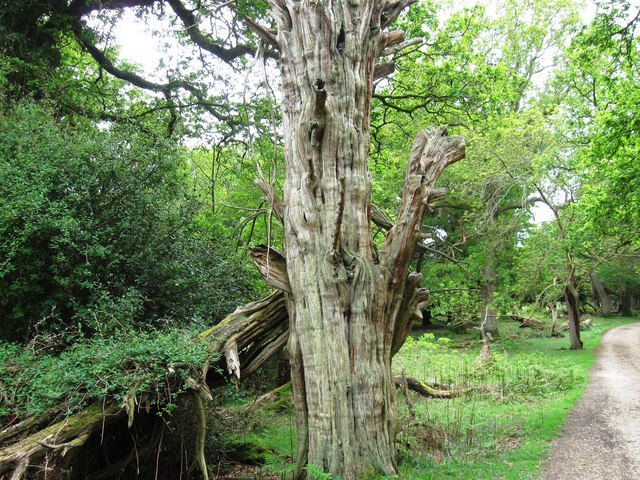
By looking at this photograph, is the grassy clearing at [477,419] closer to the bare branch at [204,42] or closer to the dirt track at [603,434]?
the dirt track at [603,434]

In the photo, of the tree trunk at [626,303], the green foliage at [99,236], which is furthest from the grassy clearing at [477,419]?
the tree trunk at [626,303]

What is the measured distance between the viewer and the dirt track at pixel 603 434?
23.4ft

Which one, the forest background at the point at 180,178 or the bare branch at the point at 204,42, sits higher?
the bare branch at the point at 204,42

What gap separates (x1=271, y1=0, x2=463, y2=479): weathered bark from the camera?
526 centimetres

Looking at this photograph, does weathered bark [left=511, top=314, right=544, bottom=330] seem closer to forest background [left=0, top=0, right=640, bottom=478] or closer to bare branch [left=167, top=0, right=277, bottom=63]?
forest background [left=0, top=0, right=640, bottom=478]

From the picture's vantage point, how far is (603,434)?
909 cm

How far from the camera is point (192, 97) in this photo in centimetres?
1332

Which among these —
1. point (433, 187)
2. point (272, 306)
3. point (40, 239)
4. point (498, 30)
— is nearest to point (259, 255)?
point (272, 306)

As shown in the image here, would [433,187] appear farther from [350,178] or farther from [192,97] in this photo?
[192,97]

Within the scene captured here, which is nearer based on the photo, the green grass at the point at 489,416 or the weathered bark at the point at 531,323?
the green grass at the point at 489,416

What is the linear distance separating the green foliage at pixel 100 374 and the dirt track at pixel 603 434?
5538 mm

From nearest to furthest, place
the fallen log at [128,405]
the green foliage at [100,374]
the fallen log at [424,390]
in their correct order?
the fallen log at [128,405]
the green foliage at [100,374]
the fallen log at [424,390]

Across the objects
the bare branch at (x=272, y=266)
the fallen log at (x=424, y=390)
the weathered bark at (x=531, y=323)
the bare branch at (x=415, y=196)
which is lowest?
the weathered bark at (x=531, y=323)

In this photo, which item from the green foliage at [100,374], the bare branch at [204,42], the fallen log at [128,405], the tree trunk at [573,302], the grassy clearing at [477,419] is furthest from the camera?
the tree trunk at [573,302]
